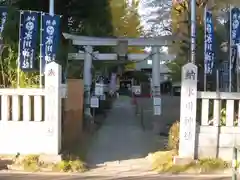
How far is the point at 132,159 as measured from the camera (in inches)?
432

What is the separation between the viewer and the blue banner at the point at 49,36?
1197 centimetres

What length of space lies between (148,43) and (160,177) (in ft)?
41.1

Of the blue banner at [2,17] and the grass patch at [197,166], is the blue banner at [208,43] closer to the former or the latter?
the grass patch at [197,166]

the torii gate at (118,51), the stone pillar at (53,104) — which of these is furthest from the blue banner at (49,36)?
the torii gate at (118,51)

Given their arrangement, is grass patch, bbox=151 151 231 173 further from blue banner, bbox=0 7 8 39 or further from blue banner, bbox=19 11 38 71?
blue banner, bbox=0 7 8 39

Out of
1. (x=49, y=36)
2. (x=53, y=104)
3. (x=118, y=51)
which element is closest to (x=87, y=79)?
(x=118, y=51)

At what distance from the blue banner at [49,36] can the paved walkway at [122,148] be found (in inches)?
103

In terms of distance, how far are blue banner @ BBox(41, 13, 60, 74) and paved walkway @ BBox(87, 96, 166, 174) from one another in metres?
2.62

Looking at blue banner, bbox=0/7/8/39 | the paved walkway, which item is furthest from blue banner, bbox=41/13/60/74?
the paved walkway

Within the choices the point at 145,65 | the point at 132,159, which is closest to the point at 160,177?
the point at 132,159

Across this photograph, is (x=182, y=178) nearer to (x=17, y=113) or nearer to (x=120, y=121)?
(x=17, y=113)

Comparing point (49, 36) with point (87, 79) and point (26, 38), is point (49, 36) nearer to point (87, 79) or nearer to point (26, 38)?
point (26, 38)

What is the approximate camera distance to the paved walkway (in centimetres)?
1022

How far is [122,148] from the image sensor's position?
12.4 meters
